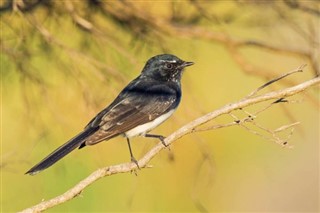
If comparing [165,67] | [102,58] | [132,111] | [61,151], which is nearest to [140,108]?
[132,111]

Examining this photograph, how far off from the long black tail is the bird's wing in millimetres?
58

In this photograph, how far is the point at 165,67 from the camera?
5965 mm

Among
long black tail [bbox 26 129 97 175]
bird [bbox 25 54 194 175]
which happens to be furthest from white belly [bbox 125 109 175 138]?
long black tail [bbox 26 129 97 175]

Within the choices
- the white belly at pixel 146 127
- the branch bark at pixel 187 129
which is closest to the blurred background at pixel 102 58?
the white belly at pixel 146 127

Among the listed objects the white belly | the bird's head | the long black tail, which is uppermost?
the bird's head

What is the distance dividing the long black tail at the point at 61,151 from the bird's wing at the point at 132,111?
58 mm

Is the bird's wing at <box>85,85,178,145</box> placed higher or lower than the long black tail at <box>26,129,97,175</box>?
higher

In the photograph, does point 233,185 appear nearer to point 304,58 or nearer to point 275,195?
point 275,195

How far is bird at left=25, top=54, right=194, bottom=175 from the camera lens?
5105mm

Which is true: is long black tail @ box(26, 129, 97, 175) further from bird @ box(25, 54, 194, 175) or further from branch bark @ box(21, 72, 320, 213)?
branch bark @ box(21, 72, 320, 213)

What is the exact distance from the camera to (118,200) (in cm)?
837

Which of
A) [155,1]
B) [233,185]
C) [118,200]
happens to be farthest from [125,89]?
[233,185]

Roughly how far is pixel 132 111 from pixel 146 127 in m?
0.14

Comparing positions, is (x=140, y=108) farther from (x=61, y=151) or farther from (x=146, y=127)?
(x=61, y=151)
